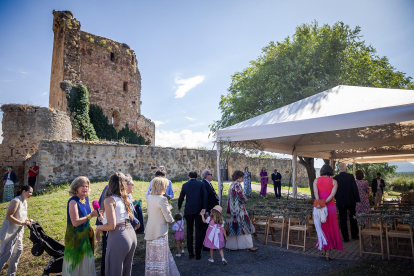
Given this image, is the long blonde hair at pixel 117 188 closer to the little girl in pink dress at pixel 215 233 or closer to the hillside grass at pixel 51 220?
the little girl in pink dress at pixel 215 233

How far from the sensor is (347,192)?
19.0 feet

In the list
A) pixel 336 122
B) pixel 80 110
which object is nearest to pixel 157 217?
pixel 336 122

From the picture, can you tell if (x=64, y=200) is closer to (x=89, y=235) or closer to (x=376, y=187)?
(x=89, y=235)

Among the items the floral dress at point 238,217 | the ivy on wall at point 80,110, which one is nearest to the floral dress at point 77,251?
the floral dress at point 238,217

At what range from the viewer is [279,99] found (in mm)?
12367

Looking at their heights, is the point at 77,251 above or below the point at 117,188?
below

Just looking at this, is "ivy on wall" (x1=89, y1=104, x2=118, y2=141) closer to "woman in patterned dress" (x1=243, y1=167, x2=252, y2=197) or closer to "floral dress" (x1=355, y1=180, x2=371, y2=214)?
"woman in patterned dress" (x1=243, y1=167, x2=252, y2=197)

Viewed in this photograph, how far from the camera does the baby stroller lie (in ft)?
12.3

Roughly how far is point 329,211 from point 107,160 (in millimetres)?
10087

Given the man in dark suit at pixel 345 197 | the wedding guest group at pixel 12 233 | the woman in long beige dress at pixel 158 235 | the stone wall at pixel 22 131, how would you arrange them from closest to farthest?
the woman in long beige dress at pixel 158 235, the wedding guest group at pixel 12 233, the man in dark suit at pixel 345 197, the stone wall at pixel 22 131

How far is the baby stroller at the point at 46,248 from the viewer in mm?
3746

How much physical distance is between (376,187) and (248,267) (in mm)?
8749

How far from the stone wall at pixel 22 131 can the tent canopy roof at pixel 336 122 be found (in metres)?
11.3

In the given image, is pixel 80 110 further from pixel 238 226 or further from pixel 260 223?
pixel 238 226
